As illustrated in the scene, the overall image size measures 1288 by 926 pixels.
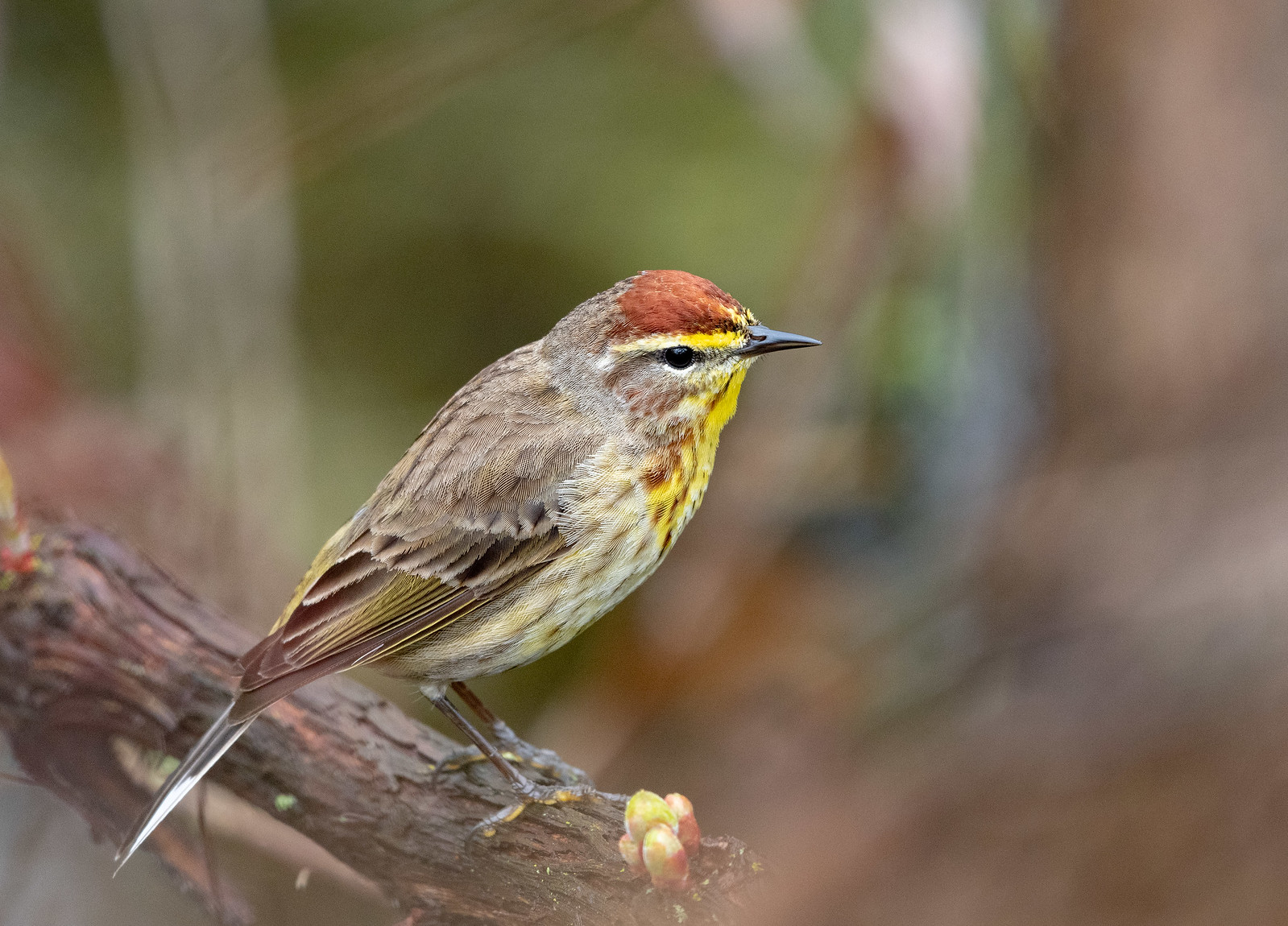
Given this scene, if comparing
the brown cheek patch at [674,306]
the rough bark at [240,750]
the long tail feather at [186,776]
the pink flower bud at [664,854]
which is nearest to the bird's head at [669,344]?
the brown cheek patch at [674,306]

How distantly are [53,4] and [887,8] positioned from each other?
18.0 ft

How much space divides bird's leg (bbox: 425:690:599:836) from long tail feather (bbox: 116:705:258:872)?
781 millimetres

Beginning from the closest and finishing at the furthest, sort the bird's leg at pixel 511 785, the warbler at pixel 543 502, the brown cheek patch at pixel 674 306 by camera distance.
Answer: the bird's leg at pixel 511 785, the brown cheek patch at pixel 674 306, the warbler at pixel 543 502

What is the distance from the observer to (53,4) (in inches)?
304

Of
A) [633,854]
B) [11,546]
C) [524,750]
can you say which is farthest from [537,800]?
[11,546]

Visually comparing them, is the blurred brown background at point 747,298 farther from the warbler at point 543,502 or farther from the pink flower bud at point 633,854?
the pink flower bud at point 633,854

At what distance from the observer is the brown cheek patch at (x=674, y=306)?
3.60 m

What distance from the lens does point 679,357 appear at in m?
3.79

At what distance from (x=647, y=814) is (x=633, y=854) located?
0.15 meters

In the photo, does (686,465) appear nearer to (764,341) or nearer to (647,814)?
(764,341)

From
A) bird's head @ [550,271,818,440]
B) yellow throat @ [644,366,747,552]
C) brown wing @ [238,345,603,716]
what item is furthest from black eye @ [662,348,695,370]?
brown wing @ [238,345,603,716]

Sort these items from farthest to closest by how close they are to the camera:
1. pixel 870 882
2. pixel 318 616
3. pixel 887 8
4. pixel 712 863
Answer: pixel 887 8 < pixel 318 616 < pixel 712 863 < pixel 870 882

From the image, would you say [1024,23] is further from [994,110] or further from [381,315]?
[381,315]

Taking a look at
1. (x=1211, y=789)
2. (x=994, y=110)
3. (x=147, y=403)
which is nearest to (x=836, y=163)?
(x=994, y=110)
